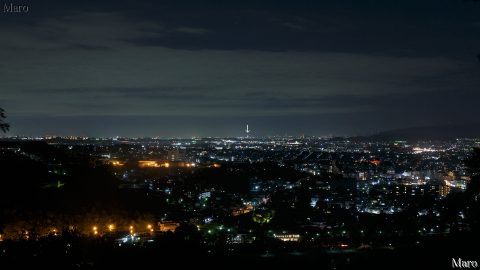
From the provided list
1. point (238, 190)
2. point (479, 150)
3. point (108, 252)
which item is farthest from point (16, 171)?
point (238, 190)

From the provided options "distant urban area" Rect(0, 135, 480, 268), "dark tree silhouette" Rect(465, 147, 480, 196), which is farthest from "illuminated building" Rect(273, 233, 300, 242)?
"dark tree silhouette" Rect(465, 147, 480, 196)

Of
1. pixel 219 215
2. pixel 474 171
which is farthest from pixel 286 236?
pixel 474 171

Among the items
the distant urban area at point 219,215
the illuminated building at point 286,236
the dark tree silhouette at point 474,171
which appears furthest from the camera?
the illuminated building at point 286,236

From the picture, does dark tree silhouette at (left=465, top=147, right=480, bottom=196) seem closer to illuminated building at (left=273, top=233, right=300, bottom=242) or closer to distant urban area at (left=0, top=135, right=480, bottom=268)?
distant urban area at (left=0, top=135, right=480, bottom=268)

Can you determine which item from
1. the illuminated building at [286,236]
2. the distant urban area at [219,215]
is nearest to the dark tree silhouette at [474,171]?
the distant urban area at [219,215]

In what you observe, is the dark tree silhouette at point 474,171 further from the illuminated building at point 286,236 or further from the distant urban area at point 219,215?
the illuminated building at point 286,236

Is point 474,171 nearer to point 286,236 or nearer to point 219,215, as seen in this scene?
point 286,236

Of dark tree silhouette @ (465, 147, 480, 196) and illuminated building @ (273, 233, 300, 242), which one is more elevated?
dark tree silhouette @ (465, 147, 480, 196)

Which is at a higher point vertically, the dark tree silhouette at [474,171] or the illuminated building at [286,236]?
the dark tree silhouette at [474,171]

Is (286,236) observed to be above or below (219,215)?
above

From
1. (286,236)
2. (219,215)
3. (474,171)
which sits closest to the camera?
(474,171)

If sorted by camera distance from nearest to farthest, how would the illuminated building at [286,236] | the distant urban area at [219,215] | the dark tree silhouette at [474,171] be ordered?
the dark tree silhouette at [474,171] → the distant urban area at [219,215] → the illuminated building at [286,236]
